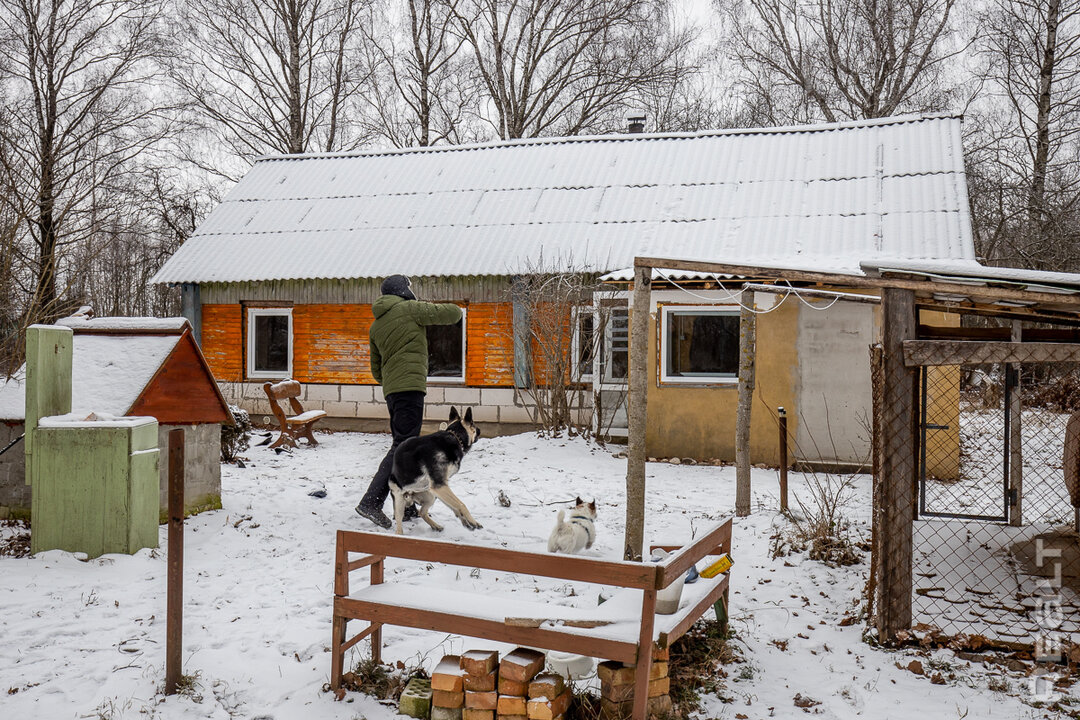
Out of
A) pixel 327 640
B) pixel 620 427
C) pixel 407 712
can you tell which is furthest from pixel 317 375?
pixel 407 712

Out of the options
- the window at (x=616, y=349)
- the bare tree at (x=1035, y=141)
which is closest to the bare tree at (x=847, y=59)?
the bare tree at (x=1035, y=141)

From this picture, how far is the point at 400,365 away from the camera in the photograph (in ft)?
21.9

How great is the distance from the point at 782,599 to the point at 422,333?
3474 millimetres

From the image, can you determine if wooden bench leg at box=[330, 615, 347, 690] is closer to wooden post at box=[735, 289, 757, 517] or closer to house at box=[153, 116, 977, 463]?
wooden post at box=[735, 289, 757, 517]

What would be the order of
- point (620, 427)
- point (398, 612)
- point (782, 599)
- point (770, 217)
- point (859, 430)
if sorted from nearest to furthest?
point (398, 612) → point (782, 599) → point (859, 430) → point (620, 427) → point (770, 217)

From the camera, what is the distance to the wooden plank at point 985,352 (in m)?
4.22

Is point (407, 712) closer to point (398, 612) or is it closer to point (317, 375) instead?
point (398, 612)

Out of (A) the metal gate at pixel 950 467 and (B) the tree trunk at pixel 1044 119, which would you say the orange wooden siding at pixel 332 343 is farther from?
(B) the tree trunk at pixel 1044 119

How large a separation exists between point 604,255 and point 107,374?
7.55 m

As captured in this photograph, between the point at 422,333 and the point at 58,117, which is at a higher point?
the point at 58,117

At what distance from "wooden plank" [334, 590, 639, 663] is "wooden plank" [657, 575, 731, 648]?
0.32 metres

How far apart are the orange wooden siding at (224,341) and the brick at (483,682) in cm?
1167

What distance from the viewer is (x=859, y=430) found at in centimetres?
975

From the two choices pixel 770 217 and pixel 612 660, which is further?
pixel 770 217
